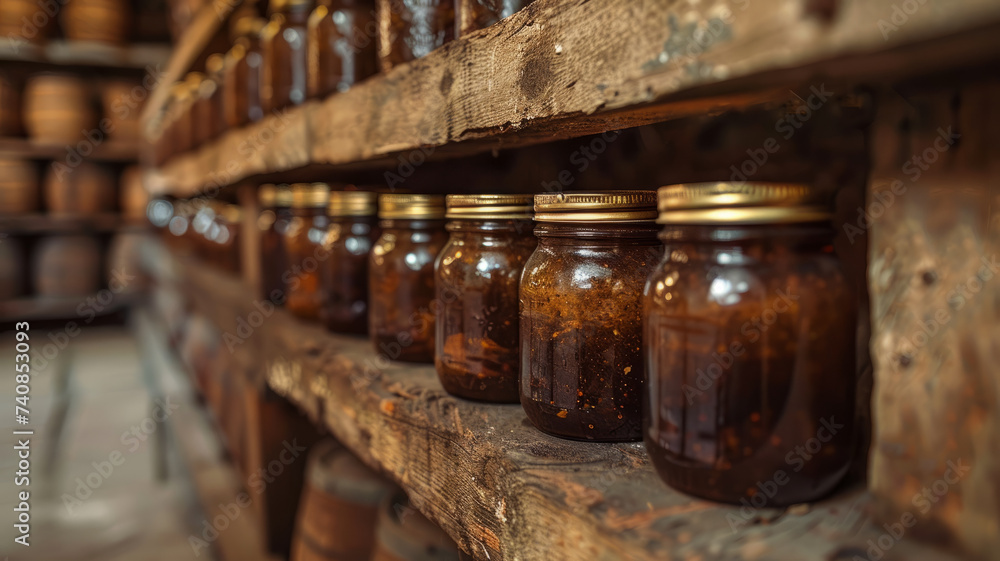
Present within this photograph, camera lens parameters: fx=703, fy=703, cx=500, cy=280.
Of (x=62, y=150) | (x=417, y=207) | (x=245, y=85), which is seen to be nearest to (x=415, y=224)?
(x=417, y=207)

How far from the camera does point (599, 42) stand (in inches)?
20.8

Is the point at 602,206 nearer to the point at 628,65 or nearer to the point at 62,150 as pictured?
the point at 628,65

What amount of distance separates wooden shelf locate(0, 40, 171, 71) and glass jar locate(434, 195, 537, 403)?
5.31m

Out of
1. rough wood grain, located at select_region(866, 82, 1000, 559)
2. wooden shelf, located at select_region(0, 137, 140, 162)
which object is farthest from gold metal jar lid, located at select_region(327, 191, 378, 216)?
wooden shelf, located at select_region(0, 137, 140, 162)

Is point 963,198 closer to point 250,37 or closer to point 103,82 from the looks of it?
point 250,37

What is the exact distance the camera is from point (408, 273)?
1.04 metres

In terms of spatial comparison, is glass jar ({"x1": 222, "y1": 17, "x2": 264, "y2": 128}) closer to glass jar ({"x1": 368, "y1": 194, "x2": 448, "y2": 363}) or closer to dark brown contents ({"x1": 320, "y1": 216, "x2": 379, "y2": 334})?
dark brown contents ({"x1": 320, "y1": 216, "x2": 379, "y2": 334})

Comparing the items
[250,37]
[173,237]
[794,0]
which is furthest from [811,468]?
[173,237]

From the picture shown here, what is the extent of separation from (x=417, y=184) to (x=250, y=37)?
0.94 m

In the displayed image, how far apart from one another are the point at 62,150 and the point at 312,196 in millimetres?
4519

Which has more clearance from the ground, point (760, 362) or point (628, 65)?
point (628, 65)

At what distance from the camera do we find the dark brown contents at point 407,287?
3.40ft

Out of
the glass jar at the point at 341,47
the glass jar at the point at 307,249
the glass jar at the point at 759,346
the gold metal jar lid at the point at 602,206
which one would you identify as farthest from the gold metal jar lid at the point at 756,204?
the glass jar at the point at 307,249

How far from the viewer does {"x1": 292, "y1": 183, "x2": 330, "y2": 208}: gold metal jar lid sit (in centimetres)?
148
